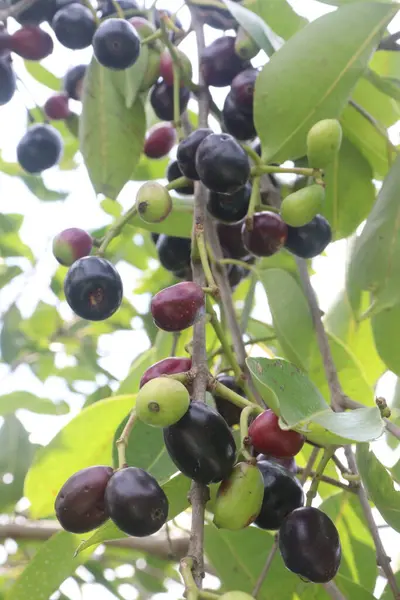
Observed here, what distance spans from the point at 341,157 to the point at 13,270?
4.19 feet

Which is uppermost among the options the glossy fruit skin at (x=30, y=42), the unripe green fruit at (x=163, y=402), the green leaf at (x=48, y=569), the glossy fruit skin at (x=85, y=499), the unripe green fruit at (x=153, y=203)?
the glossy fruit skin at (x=30, y=42)

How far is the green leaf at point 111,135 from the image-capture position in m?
1.16

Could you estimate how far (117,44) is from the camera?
100cm

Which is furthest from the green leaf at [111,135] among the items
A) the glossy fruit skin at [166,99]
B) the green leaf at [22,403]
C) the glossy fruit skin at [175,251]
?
the green leaf at [22,403]

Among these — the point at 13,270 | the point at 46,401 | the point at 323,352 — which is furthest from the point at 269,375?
the point at 13,270

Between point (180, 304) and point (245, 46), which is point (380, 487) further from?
point (245, 46)

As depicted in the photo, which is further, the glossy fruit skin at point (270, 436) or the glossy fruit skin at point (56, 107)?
the glossy fruit skin at point (56, 107)

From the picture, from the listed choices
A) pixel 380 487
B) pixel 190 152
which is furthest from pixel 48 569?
pixel 190 152

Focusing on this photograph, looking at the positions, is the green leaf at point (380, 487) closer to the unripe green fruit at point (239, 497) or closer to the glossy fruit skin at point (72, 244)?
the unripe green fruit at point (239, 497)

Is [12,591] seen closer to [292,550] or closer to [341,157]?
[292,550]

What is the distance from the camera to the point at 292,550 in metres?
0.65

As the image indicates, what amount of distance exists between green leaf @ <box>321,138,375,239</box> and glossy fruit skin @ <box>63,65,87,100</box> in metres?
0.53

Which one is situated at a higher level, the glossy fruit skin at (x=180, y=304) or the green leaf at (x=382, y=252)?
the glossy fruit skin at (x=180, y=304)

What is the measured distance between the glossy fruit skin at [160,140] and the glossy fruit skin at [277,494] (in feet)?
2.59
